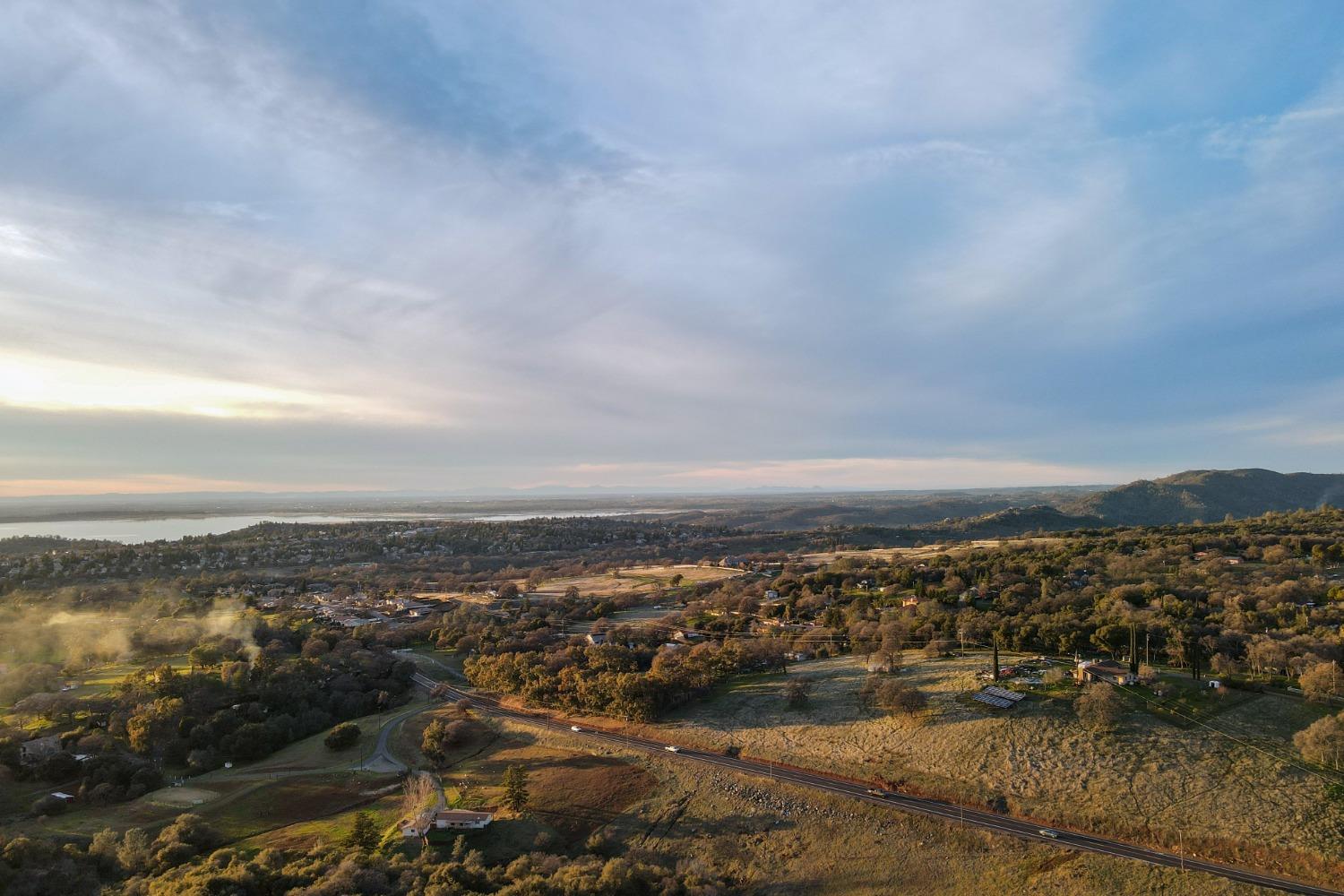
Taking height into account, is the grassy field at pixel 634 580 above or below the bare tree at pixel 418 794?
above

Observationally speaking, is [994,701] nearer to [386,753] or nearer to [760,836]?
[760,836]

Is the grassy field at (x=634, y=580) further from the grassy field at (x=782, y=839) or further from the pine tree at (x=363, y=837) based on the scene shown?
the pine tree at (x=363, y=837)

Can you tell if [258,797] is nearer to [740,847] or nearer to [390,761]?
[390,761]

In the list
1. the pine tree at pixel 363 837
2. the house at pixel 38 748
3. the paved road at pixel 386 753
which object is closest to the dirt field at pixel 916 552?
the paved road at pixel 386 753

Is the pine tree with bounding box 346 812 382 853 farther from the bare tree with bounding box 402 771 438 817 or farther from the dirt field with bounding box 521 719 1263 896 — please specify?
the dirt field with bounding box 521 719 1263 896

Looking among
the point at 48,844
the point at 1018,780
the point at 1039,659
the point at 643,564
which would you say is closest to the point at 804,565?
the point at 643,564

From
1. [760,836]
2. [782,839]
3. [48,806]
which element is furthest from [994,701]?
[48,806]

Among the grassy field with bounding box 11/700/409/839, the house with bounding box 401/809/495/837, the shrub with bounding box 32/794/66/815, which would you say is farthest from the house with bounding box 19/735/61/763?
the house with bounding box 401/809/495/837
